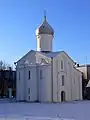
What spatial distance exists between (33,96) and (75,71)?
9.87 metres

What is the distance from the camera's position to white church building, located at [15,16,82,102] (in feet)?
153

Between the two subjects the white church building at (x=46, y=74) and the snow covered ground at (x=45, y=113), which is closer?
the snow covered ground at (x=45, y=113)

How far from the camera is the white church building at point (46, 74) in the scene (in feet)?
153

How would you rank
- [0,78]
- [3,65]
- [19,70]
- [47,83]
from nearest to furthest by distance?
[47,83]
[19,70]
[0,78]
[3,65]

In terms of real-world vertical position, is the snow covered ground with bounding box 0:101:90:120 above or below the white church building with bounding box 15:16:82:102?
below

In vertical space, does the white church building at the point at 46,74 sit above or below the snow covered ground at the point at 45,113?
above

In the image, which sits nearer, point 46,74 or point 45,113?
point 45,113

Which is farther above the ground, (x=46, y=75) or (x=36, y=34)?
(x=36, y=34)

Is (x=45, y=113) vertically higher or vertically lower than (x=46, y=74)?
lower

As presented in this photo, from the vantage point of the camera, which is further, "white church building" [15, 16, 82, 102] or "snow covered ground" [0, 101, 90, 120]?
"white church building" [15, 16, 82, 102]

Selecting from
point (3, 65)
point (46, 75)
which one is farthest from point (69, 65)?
point (3, 65)

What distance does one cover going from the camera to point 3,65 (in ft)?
264

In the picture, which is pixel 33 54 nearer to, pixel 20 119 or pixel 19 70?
pixel 19 70

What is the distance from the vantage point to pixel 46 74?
1839 inches
